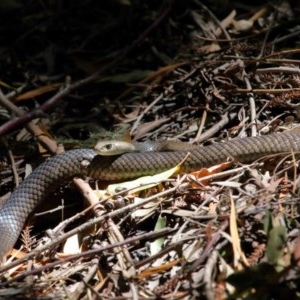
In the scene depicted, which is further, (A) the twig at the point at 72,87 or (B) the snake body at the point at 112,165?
(A) the twig at the point at 72,87

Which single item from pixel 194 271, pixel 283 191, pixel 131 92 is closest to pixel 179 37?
pixel 131 92

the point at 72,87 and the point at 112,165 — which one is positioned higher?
the point at 72,87

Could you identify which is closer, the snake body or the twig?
the snake body

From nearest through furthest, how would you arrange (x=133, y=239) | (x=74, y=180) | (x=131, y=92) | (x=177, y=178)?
(x=133, y=239)
(x=177, y=178)
(x=74, y=180)
(x=131, y=92)

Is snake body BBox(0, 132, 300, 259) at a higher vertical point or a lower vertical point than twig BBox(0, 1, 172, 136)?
lower

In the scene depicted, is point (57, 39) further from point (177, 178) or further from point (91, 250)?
point (91, 250)

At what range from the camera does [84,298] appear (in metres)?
3.14

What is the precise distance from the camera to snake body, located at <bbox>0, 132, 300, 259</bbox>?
3.91m

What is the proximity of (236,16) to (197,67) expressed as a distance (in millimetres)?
1337

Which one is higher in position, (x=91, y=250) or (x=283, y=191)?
(x=91, y=250)

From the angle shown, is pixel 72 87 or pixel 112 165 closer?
pixel 112 165

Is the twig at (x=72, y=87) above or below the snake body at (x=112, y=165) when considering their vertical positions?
above

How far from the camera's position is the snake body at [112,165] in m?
3.91

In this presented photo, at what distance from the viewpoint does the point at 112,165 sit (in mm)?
4238
